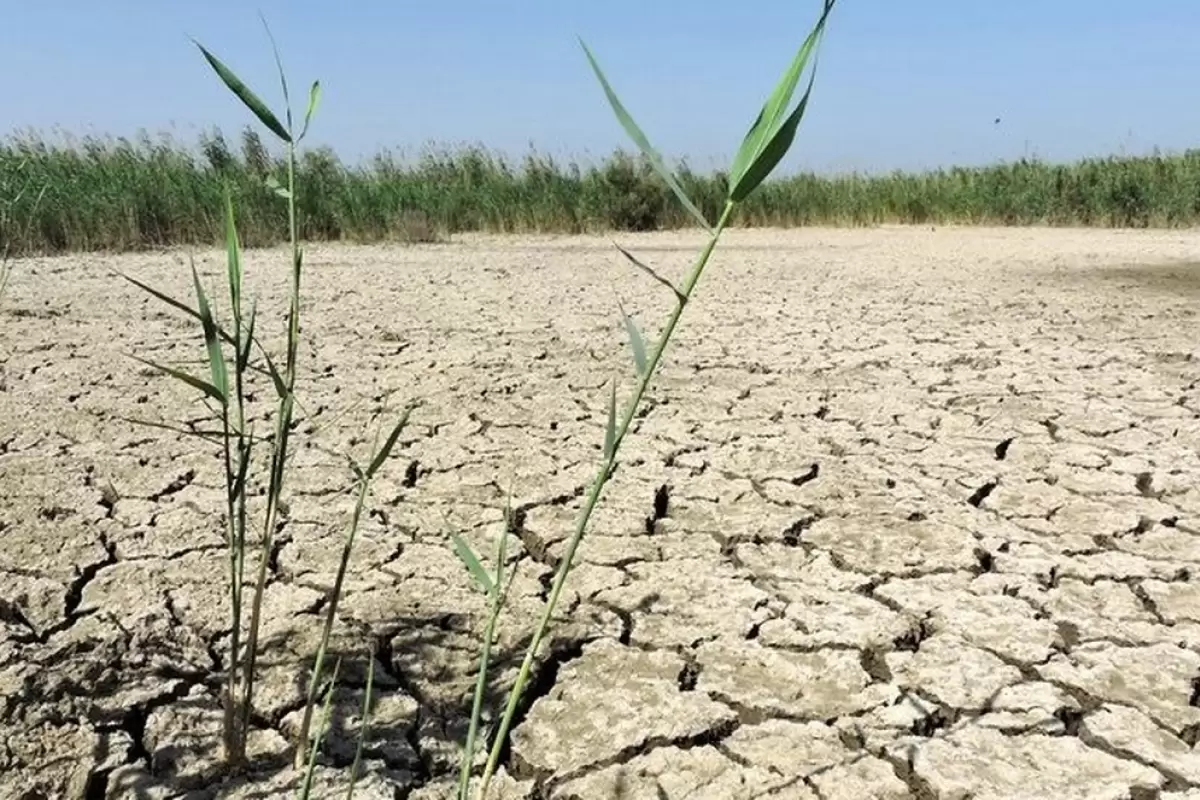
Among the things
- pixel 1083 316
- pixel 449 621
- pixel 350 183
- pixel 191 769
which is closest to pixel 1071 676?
pixel 449 621

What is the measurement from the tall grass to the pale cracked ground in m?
3.12

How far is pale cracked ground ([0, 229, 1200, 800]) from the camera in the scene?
1573 mm

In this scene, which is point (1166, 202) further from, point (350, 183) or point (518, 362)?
point (518, 362)

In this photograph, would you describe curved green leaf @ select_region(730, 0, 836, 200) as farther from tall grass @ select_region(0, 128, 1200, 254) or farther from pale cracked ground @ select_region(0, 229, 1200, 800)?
tall grass @ select_region(0, 128, 1200, 254)

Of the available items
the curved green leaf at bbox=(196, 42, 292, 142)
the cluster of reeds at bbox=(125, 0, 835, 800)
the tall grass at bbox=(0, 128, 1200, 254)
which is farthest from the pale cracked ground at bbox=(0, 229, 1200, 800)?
the tall grass at bbox=(0, 128, 1200, 254)

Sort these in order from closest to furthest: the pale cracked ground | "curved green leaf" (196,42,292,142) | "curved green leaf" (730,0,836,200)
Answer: "curved green leaf" (730,0,836,200) < "curved green leaf" (196,42,292,142) < the pale cracked ground

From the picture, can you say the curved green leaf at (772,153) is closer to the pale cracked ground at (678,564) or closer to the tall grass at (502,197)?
the pale cracked ground at (678,564)

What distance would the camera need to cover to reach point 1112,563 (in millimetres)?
2148

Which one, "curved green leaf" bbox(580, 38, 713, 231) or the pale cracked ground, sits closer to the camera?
"curved green leaf" bbox(580, 38, 713, 231)

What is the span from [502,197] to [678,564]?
7.46m

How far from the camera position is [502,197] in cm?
930

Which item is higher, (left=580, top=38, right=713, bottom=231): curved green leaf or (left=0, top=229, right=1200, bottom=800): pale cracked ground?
(left=580, top=38, right=713, bottom=231): curved green leaf

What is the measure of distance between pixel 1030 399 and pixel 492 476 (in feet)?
5.13

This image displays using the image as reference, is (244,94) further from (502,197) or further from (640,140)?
(502,197)
